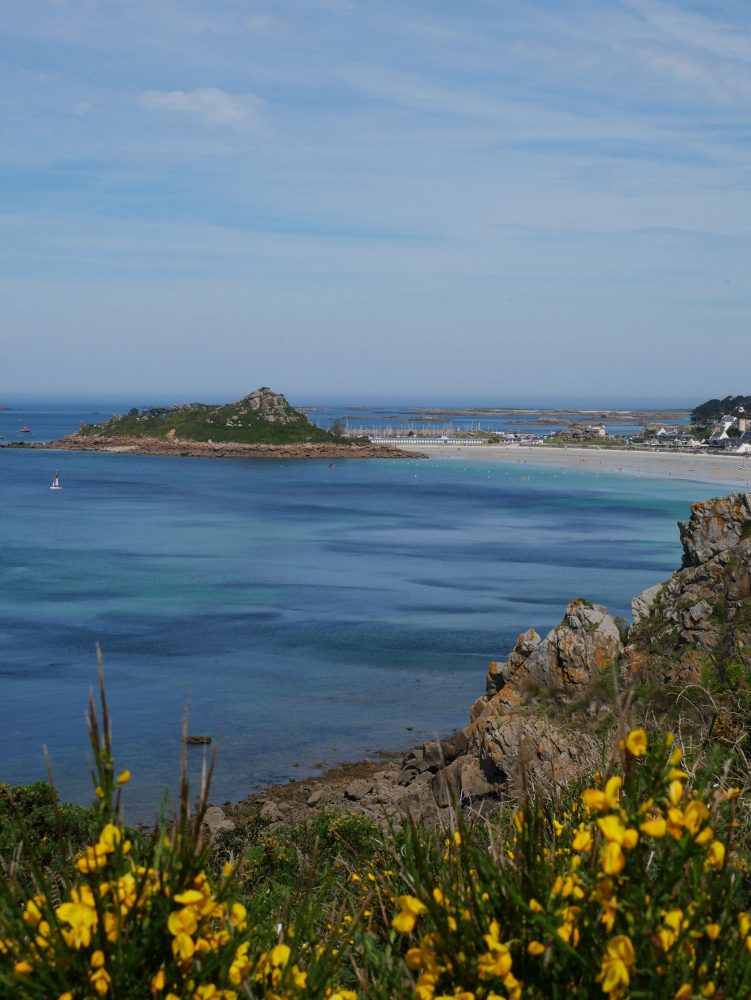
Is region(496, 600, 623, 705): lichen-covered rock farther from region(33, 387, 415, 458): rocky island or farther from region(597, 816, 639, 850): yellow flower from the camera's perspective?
region(33, 387, 415, 458): rocky island

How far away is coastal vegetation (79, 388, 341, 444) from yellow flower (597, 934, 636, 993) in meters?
109

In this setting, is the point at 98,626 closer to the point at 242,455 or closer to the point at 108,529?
the point at 108,529

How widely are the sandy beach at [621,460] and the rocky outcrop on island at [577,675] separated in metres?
56.0

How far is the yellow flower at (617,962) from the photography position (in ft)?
7.34

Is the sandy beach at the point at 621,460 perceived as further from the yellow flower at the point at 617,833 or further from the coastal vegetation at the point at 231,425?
the yellow flower at the point at 617,833

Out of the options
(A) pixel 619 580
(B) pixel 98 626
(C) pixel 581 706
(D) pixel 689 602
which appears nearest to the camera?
(C) pixel 581 706

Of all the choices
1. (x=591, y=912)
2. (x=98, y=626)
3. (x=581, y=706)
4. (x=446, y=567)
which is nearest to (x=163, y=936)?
(x=591, y=912)

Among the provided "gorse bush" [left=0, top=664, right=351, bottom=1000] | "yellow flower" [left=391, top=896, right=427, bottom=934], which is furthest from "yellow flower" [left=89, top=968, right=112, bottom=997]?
"yellow flower" [left=391, top=896, right=427, bottom=934]

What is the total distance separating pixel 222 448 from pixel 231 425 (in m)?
8.46

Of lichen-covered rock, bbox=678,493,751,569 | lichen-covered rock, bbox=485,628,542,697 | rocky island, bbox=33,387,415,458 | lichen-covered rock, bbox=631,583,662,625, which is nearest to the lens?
lichen-covered rock, bbox=485,628,542,697

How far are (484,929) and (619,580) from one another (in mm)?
34373

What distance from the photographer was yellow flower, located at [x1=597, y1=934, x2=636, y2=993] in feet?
7.34

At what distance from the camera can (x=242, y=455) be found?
106 m

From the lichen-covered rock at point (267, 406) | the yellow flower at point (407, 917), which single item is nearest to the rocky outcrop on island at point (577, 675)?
the yellow flower at point (407, 917)
